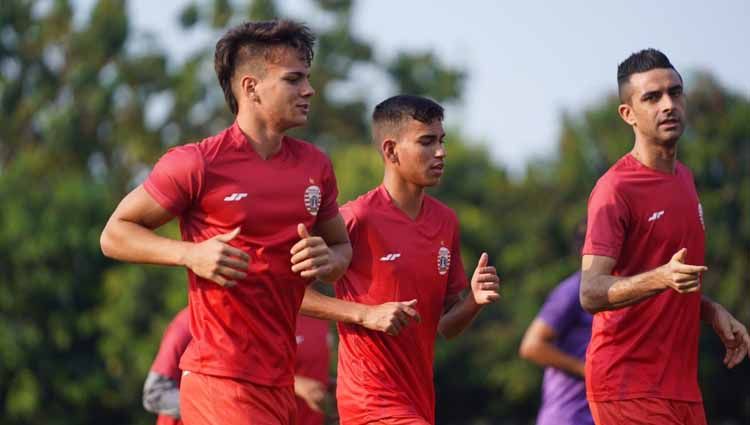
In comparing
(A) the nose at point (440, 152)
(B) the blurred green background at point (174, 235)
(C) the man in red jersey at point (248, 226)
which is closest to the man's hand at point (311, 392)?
(A) the nose at point (440, 152)

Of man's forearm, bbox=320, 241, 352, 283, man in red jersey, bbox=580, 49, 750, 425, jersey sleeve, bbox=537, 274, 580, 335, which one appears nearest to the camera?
man's forearm, bbox=320, 241, 352, 283

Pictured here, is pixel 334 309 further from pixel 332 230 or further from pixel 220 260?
pixel 220 260

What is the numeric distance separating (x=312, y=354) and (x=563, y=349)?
192 cm

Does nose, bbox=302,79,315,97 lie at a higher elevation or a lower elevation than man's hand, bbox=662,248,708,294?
higher

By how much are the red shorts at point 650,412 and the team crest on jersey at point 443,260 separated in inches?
50.9

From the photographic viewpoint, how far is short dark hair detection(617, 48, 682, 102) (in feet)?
26.0

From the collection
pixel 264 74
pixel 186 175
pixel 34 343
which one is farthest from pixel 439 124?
pixel 34 343

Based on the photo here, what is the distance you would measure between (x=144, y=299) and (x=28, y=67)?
15.8 m

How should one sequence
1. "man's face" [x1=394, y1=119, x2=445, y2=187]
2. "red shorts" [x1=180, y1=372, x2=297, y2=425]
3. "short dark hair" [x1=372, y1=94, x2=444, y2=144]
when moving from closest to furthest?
"red shorts" [x1=180, y1=372, x2=297, y2=425], "man's face" [x1=394, y1=119, x2=445, y2=187], "short dark hair" [x1=372, y1=94, x2=444, y2=144]

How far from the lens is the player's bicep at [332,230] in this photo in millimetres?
7312

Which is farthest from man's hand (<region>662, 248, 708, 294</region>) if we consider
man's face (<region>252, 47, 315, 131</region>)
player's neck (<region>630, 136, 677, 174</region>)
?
man's face (<region>252, 47, 315, 131</region>)

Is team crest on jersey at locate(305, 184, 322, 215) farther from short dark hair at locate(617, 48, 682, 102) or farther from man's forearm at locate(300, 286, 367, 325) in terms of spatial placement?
short dark hair at locate(617, 48, 682, 102)

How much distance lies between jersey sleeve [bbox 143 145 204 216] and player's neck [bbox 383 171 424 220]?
2002mm

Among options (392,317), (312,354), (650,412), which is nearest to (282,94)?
(392,317)
